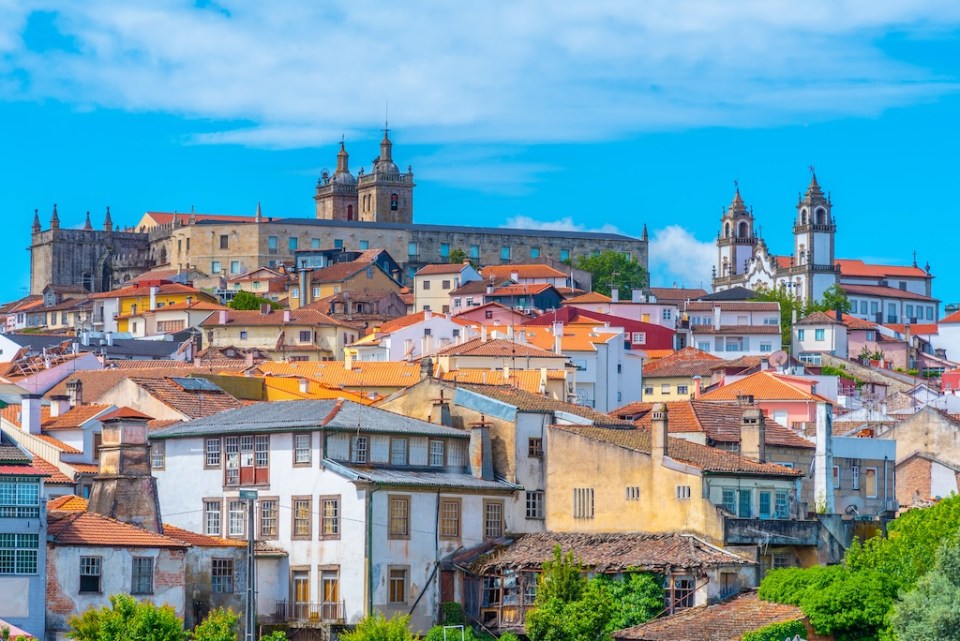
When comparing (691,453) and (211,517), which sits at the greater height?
(691,453)

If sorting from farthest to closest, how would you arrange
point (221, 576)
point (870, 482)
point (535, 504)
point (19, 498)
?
point (870, 482)
point (535, 504)
point (221, 576)
point (19, 498)

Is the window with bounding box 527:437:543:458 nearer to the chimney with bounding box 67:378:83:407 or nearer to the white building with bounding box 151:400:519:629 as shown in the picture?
the white building with bounding box 151:400:519:629

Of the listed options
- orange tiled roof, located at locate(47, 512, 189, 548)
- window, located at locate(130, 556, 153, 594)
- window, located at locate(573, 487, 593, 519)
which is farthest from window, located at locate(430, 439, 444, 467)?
window, located at locate(130, 556, 153, 594)

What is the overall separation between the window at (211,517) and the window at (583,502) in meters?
9.76

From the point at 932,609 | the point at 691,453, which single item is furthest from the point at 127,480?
the point at 932,609

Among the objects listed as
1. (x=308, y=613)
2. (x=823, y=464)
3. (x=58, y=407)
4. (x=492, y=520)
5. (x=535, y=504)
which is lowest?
(x=308, y=613)

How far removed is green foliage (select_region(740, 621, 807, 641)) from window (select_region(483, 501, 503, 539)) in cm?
996

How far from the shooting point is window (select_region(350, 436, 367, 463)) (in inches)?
2282

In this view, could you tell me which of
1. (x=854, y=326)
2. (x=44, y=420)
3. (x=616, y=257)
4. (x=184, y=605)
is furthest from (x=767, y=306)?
(x=184, y=605)

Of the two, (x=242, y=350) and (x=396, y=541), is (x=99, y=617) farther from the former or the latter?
(x=242, y=350)

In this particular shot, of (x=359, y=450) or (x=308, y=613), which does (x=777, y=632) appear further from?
(x=359, y=450)

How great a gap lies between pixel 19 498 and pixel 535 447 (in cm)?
1611

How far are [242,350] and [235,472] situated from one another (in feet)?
211

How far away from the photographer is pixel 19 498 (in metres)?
50.3
